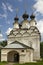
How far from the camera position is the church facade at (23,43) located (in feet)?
119

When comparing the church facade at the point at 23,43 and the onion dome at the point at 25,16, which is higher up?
the onion dome at the point at 25,16

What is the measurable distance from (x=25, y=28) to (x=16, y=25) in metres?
2.66

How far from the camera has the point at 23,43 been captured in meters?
41.6

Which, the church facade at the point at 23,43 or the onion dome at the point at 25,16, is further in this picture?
the onion dome at the point at 25,16

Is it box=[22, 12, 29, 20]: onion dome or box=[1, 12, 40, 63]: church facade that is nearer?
box=[1, 12, 40, 63]: church facade

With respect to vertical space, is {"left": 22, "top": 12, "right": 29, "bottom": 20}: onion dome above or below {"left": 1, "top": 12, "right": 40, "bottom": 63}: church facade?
above

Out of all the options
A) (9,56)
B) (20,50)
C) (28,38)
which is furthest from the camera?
(28,38)

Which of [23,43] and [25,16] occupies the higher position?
[25,16]

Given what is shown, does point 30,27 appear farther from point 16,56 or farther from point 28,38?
point 16,56

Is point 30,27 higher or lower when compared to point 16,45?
higher

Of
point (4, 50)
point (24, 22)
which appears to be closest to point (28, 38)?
point (24, 22)

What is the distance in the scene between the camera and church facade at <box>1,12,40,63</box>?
119 ft

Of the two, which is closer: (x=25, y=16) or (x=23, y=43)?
(x=23, y=43)

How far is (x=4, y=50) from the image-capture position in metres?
36.8
